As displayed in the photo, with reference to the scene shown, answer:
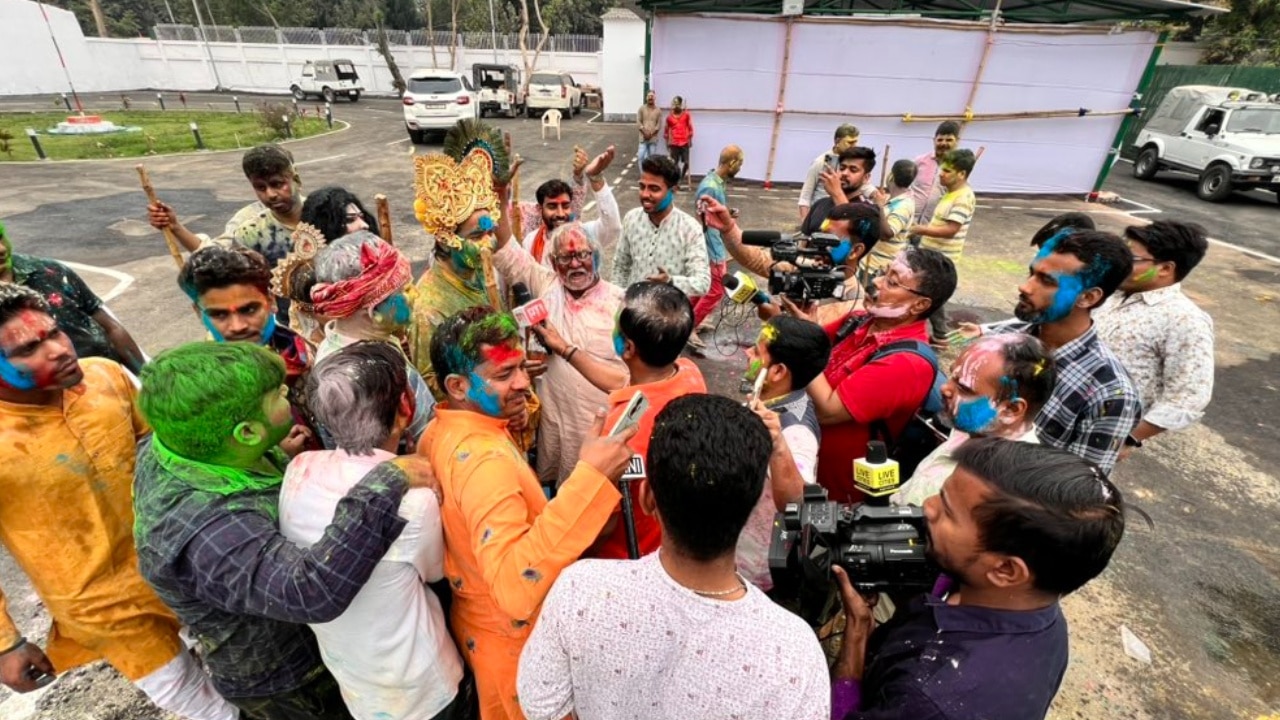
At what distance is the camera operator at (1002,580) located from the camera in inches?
48.0

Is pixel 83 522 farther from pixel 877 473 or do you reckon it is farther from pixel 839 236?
pixel 839 236

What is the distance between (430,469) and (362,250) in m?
1.11

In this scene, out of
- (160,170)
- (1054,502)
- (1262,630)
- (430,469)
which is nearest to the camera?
(1054,502)

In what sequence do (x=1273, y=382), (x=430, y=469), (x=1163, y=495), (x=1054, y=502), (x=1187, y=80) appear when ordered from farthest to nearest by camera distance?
1. (x=1187, y=80)
2. (x=1273, y=382)
3. (x=1163, y=495)
4. (x=430, y=469)
5. (x=1054, y=502)

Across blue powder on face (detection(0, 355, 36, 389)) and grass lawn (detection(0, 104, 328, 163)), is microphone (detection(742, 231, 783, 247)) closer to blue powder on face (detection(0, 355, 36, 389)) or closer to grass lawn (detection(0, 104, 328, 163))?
blue powder on face (detection(0, 355, 36, 389))

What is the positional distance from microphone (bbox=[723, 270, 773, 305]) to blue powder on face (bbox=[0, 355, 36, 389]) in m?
2.64

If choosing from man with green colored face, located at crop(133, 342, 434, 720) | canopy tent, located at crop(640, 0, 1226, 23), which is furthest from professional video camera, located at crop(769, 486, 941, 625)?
canopy tent, located at crop(640, 0, 1226, 23)

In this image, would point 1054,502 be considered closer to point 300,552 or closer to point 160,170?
point 300,552

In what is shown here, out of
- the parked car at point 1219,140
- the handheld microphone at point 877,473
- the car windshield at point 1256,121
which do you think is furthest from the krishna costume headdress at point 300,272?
the car windshield at point 1256,121

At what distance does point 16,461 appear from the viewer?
1.69 m

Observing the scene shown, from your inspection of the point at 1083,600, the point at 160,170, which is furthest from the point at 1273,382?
the point at 160,170

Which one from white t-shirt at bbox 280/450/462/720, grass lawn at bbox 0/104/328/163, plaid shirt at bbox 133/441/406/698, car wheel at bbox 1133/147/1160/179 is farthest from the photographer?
car wheel at bbox 1133/147/1160/179

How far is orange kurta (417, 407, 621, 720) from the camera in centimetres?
134

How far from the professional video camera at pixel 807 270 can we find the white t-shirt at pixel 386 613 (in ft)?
6.82
